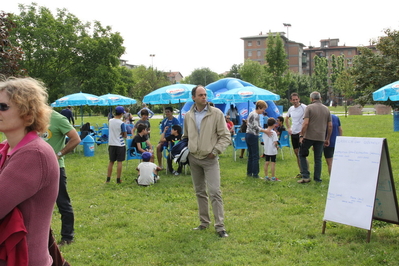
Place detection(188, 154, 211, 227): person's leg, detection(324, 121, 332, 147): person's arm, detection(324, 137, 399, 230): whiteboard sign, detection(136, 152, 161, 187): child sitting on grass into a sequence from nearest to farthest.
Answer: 1. detection(324, 137, 399, 230): whiteboard sign
2. detection(188, 154, 211, 227): person's leg
3. detection(324, 121, 332, 147): person's arm
4. detection(136, 152, 161, 187): child sitting on grass

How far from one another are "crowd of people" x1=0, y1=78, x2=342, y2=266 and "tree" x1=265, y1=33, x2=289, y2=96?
30.3 m

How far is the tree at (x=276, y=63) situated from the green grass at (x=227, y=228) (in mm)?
34142

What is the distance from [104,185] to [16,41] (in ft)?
93.2

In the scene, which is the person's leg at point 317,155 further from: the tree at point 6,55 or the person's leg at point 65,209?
the tree at point 6,55

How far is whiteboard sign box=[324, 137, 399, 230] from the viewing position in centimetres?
487

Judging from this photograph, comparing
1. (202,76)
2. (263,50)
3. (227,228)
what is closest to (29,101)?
(227,228)

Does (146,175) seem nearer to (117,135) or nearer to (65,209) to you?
(117,135)

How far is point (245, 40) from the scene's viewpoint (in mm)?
105250

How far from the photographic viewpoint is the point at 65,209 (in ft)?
16.0

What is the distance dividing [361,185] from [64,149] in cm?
A: 359

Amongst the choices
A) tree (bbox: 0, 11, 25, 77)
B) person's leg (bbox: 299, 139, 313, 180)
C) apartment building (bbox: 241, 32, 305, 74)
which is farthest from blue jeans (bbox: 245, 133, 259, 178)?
apartment building (bbox: 241, 32, 305, 74)

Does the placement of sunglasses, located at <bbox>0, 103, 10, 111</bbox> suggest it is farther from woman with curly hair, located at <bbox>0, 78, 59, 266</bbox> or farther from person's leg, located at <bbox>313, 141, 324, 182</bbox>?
person's leg, located at <bbox>313, 141, 324, 182</bbox>

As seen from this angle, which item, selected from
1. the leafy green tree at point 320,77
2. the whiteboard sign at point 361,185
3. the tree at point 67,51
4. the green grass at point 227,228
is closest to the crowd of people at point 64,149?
the green grass at point 227,228

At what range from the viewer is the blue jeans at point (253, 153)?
9.30 m
